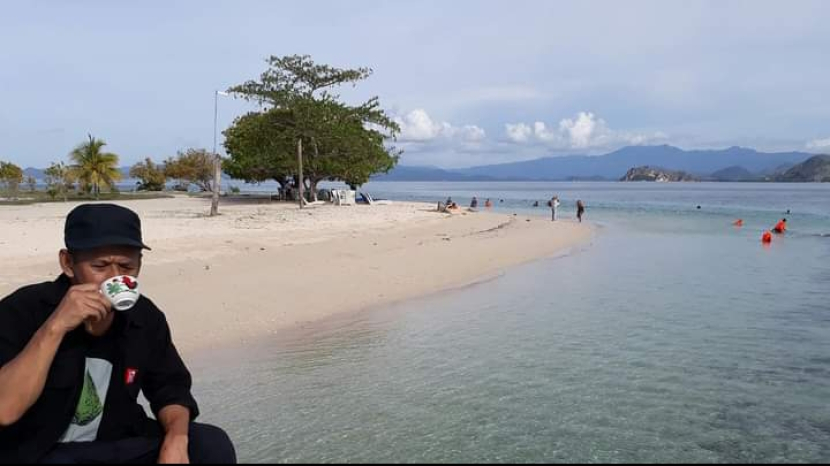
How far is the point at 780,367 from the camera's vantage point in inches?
287

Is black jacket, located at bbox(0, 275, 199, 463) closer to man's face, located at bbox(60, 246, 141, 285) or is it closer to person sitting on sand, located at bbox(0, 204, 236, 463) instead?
person sitting on sand, located at bbox(0, 204, 236, 463)

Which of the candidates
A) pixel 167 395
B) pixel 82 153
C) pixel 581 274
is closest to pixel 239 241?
pixel 581 274

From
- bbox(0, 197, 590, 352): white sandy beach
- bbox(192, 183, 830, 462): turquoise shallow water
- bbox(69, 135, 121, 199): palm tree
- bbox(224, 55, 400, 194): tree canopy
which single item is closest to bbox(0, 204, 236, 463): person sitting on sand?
bbox(192, 183, 830, 462): turquoise shallow water

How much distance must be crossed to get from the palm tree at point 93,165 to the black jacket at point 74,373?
5452 cm

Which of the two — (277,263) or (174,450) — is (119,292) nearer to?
(174,450)

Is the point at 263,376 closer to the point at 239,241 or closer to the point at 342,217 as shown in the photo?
the point at 239,241

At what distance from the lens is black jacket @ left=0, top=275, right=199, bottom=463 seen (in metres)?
2.44

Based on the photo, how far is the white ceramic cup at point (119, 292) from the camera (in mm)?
2281

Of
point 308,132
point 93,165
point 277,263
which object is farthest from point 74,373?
point 93,165

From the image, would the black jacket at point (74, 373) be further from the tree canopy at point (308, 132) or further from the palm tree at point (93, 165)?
the palm tree at point (93, 165)

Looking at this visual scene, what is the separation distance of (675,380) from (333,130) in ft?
115

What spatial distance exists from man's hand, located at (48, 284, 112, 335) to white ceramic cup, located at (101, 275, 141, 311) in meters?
0.04

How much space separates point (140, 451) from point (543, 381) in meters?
4.64

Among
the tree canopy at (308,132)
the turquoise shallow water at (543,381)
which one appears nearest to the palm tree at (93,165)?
the tree canopy at (308,132)
